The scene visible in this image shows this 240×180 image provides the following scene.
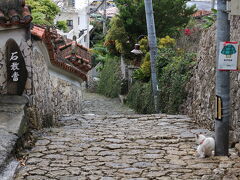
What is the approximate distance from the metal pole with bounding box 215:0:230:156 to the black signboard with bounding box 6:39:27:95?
12.4 feet

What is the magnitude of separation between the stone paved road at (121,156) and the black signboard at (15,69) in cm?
110

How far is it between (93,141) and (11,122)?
1709 millimetres

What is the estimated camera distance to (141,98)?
65.9 ft

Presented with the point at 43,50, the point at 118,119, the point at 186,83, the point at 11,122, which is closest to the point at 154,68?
the point at 186,83

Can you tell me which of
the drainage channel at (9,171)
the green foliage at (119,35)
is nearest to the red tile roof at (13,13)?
the drainage channel at (9,171)

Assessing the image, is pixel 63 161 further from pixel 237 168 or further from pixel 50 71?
pixel 50 71

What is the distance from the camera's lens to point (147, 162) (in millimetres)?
7379

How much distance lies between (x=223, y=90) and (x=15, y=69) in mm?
3936

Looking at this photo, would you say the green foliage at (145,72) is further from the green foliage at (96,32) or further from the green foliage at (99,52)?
the green foliage at (96,32)

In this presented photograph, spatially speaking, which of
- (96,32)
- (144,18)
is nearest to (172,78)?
(144,18)

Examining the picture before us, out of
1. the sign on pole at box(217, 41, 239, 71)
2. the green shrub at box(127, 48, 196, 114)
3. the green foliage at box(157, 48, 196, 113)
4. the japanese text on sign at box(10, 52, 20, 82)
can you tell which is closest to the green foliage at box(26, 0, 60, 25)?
the green shrub at box(127, 48, 196, 114)

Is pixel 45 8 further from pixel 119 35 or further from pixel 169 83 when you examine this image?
pixel 169 83

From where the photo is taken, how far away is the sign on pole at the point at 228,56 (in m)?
7.04

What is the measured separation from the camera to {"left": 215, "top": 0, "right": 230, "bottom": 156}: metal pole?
7043 mm
